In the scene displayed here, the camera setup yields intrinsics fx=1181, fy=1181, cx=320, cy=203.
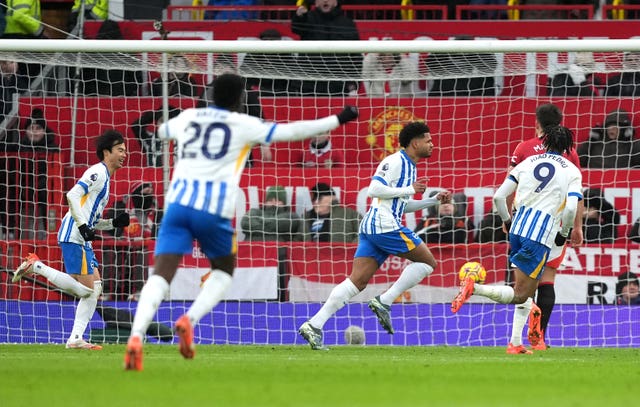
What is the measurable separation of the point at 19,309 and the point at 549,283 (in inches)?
261

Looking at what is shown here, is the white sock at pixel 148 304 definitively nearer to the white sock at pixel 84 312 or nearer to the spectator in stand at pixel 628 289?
the white sock at pixel 84 312

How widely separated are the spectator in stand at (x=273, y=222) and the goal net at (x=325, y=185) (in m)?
0.03

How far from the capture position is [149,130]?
15.5 meters

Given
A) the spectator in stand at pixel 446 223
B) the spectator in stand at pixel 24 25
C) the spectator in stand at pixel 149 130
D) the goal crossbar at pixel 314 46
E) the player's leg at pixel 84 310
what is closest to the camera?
the player's leg at pixel 84 310

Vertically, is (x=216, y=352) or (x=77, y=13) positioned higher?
(x=77, y=13)

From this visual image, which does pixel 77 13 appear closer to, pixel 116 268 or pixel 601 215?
pixel 116 268

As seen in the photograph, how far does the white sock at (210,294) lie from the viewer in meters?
8.08

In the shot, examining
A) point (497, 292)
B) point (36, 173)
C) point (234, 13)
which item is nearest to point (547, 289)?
point (497, 292)

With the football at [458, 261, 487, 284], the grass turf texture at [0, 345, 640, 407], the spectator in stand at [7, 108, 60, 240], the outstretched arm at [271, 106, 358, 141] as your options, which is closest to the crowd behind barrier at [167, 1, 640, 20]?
the spectator in stand at [7, 108, 60, 240]

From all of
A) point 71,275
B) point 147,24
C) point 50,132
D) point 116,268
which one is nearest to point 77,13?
point 147,24

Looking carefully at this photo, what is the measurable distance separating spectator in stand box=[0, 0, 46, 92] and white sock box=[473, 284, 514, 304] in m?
8.53

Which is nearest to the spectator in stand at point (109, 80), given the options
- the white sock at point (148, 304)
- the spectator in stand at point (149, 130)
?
the spectator in stand at point (149, 130)

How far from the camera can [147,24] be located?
58.8 feet

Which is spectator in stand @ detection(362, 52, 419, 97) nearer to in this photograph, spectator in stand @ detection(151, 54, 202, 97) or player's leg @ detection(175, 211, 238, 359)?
spectator in stand @ detection(151, 54, 202, 97)
